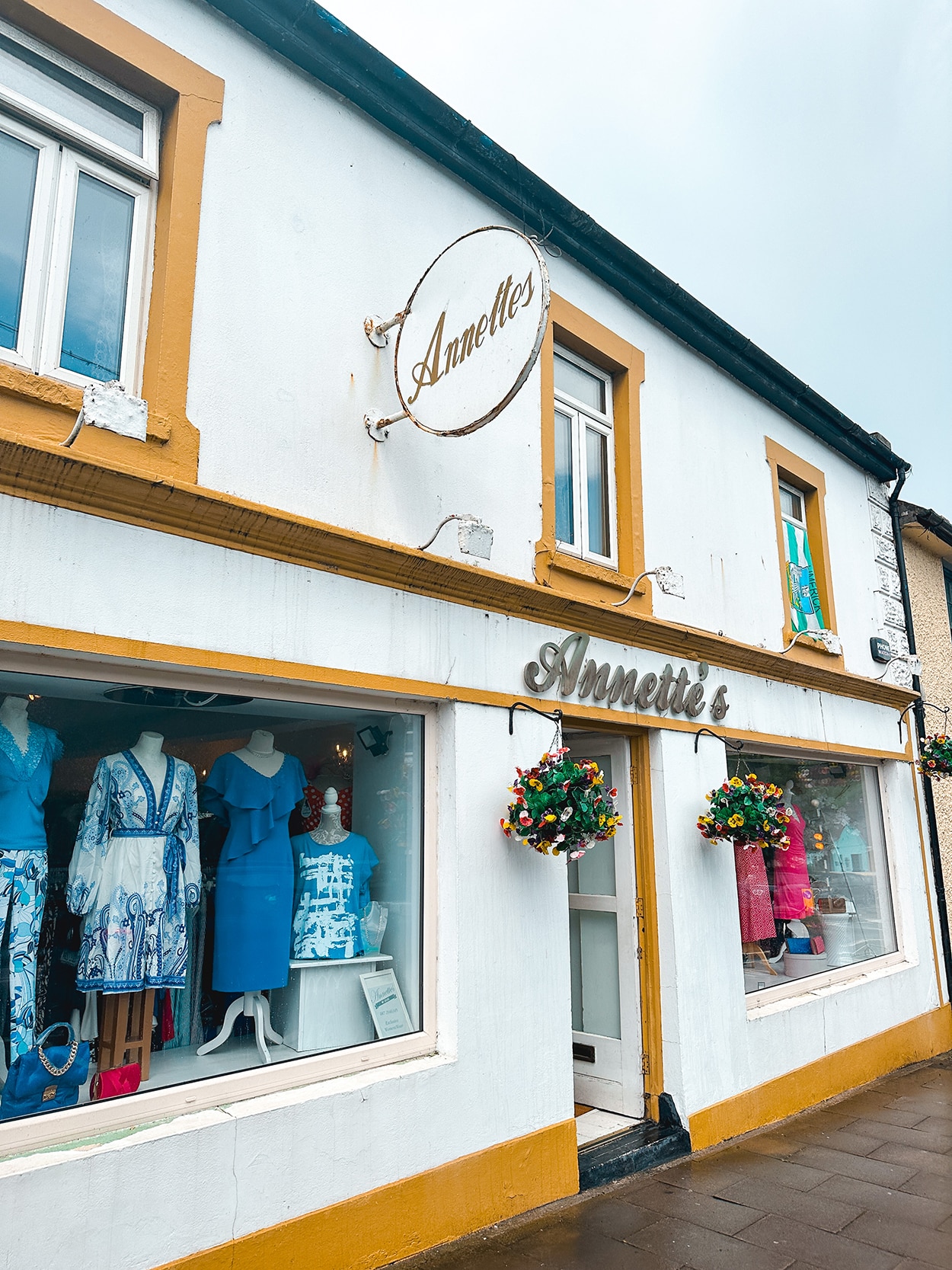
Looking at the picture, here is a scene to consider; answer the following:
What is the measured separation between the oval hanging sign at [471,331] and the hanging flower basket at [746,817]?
3342 mm

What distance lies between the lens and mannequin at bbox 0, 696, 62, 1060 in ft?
11.1

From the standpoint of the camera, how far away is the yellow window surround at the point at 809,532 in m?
7.87

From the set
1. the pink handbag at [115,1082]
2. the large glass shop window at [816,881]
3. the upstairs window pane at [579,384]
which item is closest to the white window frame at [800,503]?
the large glass shop window at [816,881]

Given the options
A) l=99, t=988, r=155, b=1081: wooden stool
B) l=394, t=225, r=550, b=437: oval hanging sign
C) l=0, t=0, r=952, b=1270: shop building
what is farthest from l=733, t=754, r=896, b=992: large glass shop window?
l=99, t=988, r=155, b=1081: wooden stool

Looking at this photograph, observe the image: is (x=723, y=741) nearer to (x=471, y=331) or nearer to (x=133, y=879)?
(x=471, y=331)

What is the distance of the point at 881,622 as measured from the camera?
9.36 meters

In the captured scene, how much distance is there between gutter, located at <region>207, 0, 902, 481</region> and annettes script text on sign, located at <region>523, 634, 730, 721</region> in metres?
2.92

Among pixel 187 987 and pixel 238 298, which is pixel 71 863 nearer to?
pixel 187 987

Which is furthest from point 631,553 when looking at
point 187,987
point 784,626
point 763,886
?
point 187,987

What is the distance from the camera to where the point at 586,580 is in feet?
19.1

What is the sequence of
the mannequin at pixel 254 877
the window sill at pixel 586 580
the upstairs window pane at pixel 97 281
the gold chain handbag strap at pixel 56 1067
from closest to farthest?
the gold chain handbag strap at pixel 56 1067, the upstairs window pane at pixel 97 281, the mannequin at pixel 254 877, the window sill at pixel 586 580

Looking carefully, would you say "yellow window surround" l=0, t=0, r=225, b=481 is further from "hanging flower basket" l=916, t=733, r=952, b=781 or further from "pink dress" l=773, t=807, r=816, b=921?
"hanging flower basket" l=916, t=733, r=952, b=781

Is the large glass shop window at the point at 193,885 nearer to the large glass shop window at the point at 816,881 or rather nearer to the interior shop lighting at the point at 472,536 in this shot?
the interior shop lighting at the point at 472,536

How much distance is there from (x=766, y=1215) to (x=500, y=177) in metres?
6.35
